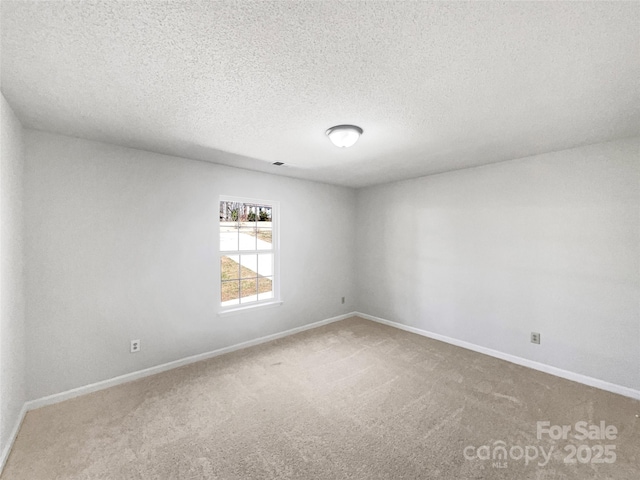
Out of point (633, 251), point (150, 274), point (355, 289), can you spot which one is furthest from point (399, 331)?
point (150, 274)

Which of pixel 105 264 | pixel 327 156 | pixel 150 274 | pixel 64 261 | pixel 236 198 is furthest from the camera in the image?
pixel 236 198

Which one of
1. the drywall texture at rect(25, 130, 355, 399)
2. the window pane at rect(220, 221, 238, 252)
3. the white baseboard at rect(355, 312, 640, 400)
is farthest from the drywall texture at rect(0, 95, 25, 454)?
the white baseboard at rect(355, 312, 640, 400)

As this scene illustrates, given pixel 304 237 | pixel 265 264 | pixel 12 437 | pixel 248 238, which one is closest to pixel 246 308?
pixel 265 264

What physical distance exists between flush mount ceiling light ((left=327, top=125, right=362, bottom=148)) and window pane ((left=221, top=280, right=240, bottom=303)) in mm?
2413

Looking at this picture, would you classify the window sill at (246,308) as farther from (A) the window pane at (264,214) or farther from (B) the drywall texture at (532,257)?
(B) the drywall texture at (532,257)

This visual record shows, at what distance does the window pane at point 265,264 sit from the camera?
4094mm

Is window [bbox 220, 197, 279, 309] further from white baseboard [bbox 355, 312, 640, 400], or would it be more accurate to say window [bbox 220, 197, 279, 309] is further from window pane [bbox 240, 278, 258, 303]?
white baseboard [bbox 355, 312, 640, 400]

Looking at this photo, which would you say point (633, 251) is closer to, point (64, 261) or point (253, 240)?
point (253, 240)

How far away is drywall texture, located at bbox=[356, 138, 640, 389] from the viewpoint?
2.67 metres

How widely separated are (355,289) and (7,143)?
15.3 feet

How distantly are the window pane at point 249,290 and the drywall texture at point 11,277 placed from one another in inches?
83.3

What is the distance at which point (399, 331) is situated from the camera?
171 inches

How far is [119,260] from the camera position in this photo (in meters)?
2.81

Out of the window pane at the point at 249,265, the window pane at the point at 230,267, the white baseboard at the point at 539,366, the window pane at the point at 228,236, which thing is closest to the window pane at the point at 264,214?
the window pane at the point at 228,236
